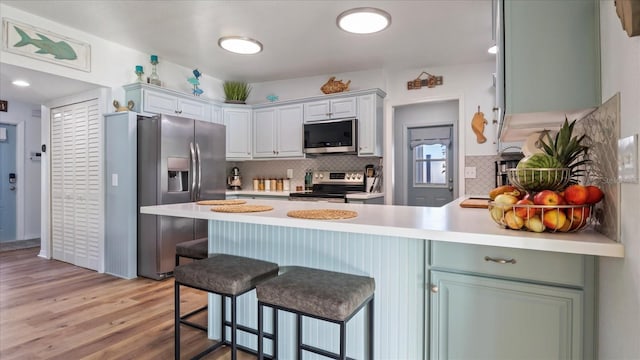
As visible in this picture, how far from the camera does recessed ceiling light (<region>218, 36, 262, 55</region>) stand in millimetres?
3240

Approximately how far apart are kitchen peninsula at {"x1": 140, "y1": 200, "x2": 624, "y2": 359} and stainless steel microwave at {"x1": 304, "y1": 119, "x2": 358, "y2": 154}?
2.50 metres

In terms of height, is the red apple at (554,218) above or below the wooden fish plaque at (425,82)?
below

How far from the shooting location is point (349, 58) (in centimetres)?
397

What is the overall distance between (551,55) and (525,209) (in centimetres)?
55

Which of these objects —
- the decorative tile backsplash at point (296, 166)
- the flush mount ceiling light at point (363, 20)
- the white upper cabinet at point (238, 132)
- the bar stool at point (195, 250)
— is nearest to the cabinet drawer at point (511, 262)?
the bar stool at point (195, 250)

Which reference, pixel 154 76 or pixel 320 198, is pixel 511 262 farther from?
pixel 154 76

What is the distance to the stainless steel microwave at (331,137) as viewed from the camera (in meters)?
4.13

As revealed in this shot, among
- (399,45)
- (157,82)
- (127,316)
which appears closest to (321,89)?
A: (399,45)

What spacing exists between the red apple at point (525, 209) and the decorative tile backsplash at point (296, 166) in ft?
10.8

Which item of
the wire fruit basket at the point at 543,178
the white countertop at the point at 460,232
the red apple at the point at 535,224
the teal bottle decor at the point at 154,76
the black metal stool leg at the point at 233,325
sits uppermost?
the teal bottle decor at the point at 154,76

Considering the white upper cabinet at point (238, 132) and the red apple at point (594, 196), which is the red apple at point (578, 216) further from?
the white upper cabinet at point (238, 132)

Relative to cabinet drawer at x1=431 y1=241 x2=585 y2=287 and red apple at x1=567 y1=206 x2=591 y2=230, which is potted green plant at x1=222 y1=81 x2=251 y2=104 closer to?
cabinet drawer at x1=431 y1=241 x2=585 y2=287

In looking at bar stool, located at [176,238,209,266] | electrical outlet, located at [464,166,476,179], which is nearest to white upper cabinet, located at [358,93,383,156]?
electrical outlet, located at [464,166,476,179]

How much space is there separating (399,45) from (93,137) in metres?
3.58
